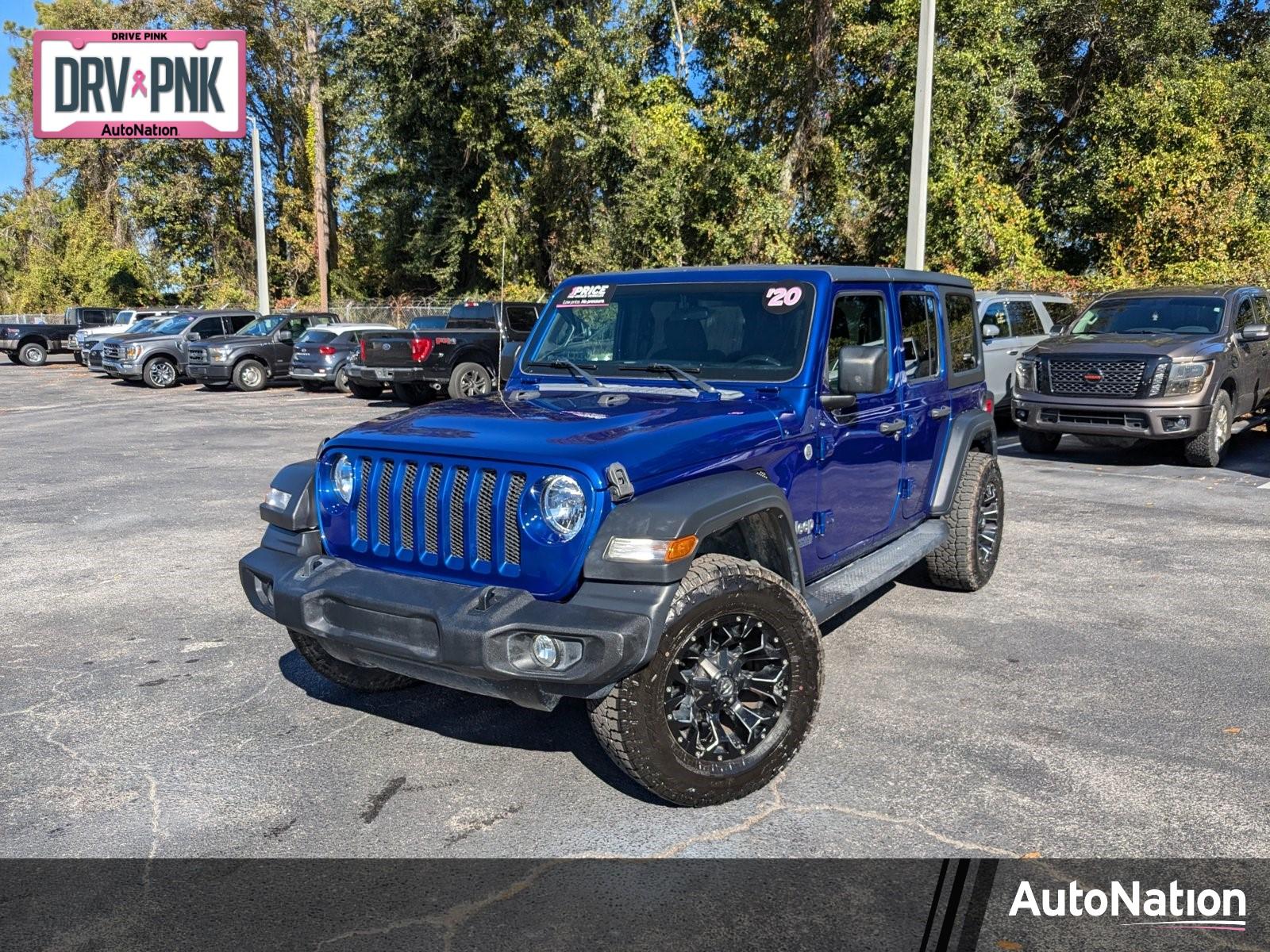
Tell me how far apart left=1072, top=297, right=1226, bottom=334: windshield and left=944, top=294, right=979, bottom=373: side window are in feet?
21.1

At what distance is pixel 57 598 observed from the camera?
645cm

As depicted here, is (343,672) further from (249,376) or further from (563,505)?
(249,376)

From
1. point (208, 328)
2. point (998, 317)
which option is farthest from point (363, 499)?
point (208, 328)

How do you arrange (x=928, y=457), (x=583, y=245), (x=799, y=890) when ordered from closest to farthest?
(x=799, y=890) → (x=928, y=457) → (x=583, y=245)

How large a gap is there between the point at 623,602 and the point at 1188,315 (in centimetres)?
1081

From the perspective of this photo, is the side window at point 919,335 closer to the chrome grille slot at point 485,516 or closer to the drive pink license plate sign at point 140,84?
the chrome grille slot at point 485,516

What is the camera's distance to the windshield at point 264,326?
2395 centimetres

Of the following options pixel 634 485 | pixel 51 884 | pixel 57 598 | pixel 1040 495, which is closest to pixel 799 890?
pixel 634 485

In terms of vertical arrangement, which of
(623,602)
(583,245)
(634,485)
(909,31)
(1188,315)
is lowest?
(623,602)

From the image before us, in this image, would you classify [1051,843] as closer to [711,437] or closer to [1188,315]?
[711,437]

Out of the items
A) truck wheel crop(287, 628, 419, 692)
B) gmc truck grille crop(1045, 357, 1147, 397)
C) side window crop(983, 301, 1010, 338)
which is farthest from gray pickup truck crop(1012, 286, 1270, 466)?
truck wheel crop(287, 628, 419, 692)

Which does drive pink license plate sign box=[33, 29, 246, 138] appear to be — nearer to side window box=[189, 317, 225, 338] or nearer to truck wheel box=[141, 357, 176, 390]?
side window box=[189, 317, 225, 338]

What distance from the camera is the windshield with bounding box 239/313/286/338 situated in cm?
2395

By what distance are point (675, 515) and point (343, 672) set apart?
1.93 meters
